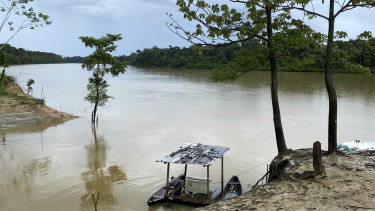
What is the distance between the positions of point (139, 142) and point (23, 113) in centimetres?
844

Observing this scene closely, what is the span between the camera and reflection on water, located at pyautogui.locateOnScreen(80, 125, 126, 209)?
1033cm

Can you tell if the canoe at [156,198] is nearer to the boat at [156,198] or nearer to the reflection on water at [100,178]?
the boat at [156,198]

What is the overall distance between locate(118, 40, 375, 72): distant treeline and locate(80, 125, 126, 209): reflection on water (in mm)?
5213

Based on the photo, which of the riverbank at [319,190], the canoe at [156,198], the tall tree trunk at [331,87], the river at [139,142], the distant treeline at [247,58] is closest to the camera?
the riverbank at [319,190]

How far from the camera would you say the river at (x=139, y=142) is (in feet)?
36.2

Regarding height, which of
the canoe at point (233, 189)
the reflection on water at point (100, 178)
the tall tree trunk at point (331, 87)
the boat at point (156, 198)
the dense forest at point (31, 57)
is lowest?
the reflection on water at point (100, 178)

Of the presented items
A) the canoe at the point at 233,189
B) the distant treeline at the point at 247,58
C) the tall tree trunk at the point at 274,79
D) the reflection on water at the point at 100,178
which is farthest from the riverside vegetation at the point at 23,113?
the tall tree trunk at the point at 274,79

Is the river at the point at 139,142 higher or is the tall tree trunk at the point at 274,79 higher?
the tall tree trunk at the point at 274,79

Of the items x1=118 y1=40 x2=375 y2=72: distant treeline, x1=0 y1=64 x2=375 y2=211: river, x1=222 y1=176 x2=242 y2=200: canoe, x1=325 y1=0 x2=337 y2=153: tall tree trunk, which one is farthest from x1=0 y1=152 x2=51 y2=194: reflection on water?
x1=325 y1=0 x2=337 y2=153: tall tree trunk

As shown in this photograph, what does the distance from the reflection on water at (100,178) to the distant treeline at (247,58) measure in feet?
17.1

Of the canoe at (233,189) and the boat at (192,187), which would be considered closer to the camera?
the boat at (192,187)

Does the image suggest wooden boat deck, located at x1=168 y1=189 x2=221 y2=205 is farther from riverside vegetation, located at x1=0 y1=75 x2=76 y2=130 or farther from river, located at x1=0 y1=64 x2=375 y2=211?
riverside vegetation, located at x1=0 y1=75 x2=76 y2=130

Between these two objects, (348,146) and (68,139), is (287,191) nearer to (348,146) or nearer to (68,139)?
(348,146)

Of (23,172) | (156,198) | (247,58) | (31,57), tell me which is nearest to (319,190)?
(247,58)
